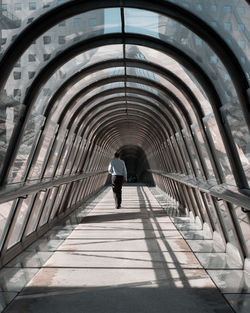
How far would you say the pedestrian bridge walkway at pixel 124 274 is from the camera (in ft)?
16.2

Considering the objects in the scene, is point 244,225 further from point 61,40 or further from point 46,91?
point 46,91

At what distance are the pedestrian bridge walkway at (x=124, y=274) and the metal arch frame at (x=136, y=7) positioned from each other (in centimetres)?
271

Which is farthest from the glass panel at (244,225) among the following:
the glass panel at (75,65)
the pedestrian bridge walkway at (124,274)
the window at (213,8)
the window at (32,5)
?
the window at (32,5)

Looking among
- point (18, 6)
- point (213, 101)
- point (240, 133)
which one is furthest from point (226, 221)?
point (18, 6)

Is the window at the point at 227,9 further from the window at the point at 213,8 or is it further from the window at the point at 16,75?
the window at the point at 16,75

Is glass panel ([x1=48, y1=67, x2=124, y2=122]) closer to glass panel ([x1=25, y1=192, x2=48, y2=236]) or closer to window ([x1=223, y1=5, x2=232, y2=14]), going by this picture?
glass panel ([x1=25, y1=192, x2=48, y2=236])

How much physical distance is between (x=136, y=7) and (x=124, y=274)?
371cm

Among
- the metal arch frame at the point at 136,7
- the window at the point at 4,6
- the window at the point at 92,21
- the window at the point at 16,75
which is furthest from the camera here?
the window at the point at 92,21

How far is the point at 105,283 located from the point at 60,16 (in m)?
3.57

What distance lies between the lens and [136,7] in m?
6.03

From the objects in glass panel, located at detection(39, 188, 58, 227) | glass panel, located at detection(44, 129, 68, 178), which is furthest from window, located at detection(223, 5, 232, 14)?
glass panel, located at detection(39, 188, 58, 227)

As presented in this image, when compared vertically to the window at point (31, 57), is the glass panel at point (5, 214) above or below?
below

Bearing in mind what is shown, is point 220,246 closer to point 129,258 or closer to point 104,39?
point 129,258

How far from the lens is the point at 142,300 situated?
509 centimetres
